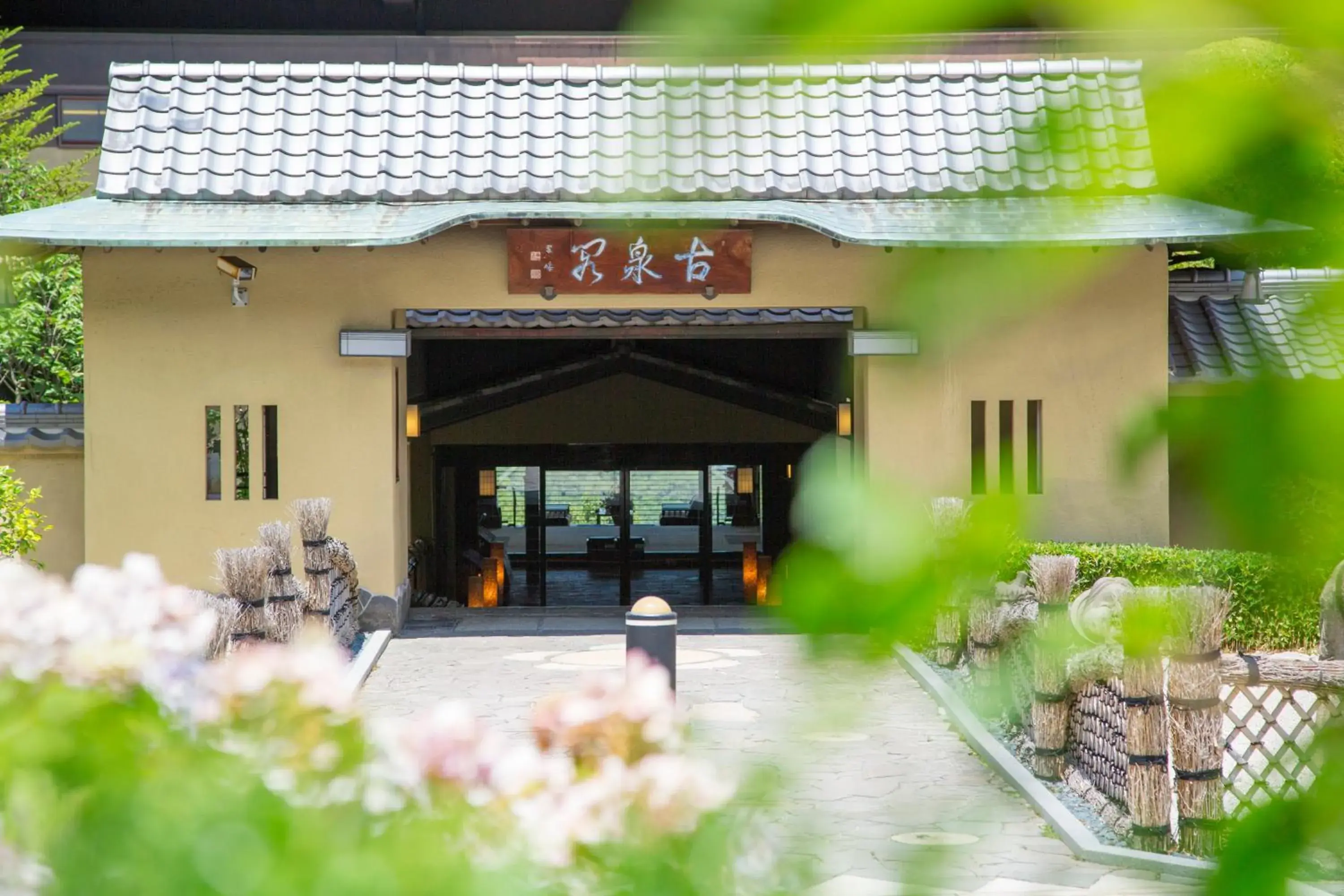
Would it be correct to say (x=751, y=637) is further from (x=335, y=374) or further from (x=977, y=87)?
(x=977, y=87)

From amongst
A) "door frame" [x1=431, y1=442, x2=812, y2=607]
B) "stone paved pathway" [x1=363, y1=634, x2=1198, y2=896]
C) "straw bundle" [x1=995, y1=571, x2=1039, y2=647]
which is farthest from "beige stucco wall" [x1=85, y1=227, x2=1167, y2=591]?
"stone paved pathway" [x1=363, y1=634, x2=1198, y2=896]

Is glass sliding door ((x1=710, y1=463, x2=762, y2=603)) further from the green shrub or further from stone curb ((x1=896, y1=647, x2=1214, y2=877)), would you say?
stone curb ((x1=896, y1=647, x2=1214, y2=877))

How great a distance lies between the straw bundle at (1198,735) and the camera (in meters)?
5.95

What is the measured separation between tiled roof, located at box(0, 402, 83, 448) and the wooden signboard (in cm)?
389

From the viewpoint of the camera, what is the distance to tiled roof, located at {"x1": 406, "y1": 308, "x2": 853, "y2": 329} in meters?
12.0

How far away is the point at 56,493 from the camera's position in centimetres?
1212

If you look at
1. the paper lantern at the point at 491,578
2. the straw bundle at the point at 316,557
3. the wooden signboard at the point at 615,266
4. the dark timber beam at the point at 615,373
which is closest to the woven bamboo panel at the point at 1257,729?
the wooden signboard at the point at 615,266

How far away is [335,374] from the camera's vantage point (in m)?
11.7

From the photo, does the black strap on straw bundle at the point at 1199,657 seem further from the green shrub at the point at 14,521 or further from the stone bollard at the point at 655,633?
the green shrub at the point at 14,521

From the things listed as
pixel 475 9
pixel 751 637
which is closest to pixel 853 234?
pixel 751 637

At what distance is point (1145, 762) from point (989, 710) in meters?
5.81

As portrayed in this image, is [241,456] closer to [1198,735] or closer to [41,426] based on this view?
[41,426]

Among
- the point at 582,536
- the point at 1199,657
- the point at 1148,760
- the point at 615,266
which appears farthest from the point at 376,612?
the point at 1199,657

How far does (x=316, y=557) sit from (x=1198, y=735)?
20.3ft
